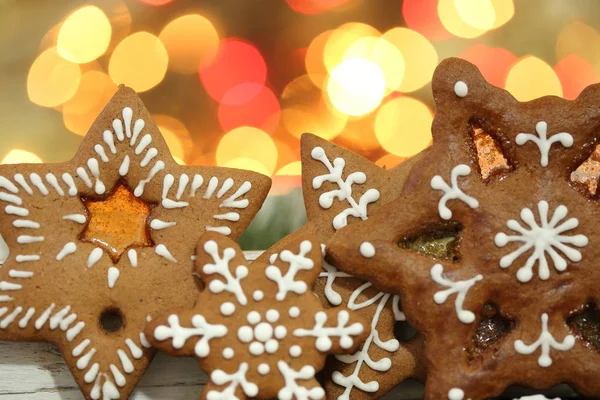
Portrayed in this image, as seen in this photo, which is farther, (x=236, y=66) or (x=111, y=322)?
(x=236, y=66)

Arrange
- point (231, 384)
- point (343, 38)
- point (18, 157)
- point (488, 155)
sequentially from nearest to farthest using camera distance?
point (231, 384)
point (488, 155)
point (18, 157)
point (343, 38)

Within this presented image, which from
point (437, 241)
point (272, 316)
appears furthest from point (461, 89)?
point (272, 316)

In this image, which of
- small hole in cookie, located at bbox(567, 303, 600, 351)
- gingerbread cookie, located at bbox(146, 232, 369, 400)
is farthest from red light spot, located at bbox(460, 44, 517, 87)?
gingerbread cookie, located at bbox(146, 232, 369, 400)

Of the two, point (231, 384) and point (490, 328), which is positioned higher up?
point (490, 328)

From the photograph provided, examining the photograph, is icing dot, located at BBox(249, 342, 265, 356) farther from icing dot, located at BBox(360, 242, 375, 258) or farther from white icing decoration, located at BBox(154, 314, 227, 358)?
icing dot, located at BBox(360, 242, 375, 258)

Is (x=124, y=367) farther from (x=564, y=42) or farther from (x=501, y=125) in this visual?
(x=564, y=42)

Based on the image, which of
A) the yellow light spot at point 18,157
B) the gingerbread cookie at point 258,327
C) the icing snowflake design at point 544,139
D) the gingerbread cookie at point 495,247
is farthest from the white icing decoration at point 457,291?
the yellow light spot at point 18,157

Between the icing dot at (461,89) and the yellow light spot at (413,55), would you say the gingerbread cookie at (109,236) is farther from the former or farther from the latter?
the yellow light spot at (413,55)

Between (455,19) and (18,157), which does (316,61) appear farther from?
(18,157)
